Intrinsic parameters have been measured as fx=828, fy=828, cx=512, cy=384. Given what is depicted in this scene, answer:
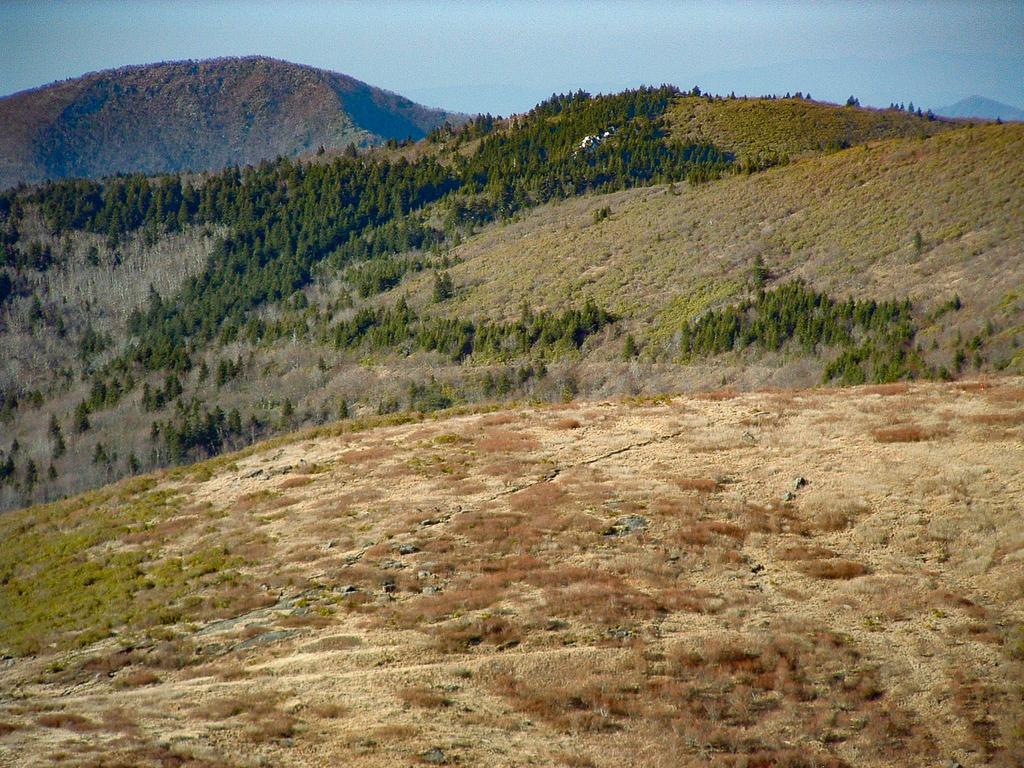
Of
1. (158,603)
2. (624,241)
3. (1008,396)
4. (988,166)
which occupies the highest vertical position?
(988,166)

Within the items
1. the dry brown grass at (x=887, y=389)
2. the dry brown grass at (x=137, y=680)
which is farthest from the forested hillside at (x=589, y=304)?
the dry brown grass at (x=137, y=680)

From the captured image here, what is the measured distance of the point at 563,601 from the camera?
23844mm

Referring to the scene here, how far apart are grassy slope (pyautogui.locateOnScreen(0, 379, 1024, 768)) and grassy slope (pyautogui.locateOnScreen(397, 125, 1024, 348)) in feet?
181

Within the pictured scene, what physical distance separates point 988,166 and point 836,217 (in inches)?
736

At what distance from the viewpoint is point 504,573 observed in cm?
2617

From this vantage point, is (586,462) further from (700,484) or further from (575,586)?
(575,586)

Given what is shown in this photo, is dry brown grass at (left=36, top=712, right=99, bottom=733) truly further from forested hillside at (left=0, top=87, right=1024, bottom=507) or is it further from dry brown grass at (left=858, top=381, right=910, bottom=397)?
forested hillside at (left=0, top=87, right=1024, bottom=507)

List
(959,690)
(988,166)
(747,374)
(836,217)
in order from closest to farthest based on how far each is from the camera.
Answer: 1. (959,690)
2. (747,374)
3. (988,166)
4. (836,217)

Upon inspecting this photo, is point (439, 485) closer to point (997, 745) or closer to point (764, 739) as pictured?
point (764, 739)

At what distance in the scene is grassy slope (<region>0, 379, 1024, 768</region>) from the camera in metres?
17.8

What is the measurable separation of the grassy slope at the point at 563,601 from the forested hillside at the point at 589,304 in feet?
143

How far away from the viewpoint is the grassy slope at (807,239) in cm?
9200

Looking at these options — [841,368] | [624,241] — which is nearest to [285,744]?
[841,368]

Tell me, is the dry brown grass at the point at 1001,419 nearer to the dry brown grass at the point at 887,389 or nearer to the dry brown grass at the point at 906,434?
the dry brown grass at the point at 906,434
